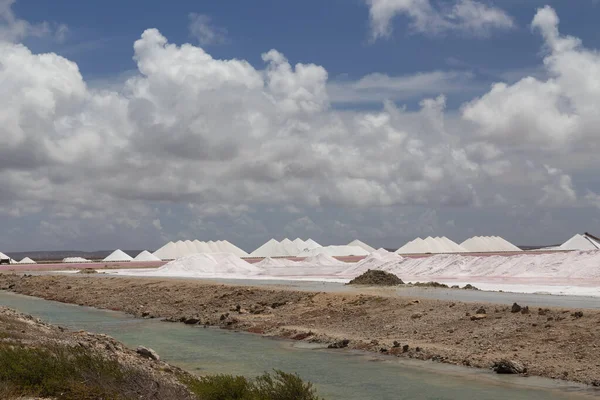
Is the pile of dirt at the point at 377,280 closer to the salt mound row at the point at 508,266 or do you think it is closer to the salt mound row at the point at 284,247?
the salt mound row at the point at 508,266

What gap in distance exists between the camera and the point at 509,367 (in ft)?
55.1

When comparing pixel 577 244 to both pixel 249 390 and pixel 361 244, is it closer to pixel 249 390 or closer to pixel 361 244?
pixel 361 244

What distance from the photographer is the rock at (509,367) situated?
16.8 meters

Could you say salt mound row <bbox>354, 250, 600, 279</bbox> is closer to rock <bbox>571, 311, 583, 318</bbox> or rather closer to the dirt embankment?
the dirt embankment

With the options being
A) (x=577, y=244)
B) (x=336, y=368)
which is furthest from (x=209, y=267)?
(x=336, y=368)

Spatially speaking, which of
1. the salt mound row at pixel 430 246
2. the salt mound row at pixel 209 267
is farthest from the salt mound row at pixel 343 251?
the salt mound row at pixel 209 267

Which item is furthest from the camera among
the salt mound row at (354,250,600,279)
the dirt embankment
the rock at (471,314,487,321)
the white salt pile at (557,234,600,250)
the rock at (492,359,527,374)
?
the white salt pile at (557,234,600,250)

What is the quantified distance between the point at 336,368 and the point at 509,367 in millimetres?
4562

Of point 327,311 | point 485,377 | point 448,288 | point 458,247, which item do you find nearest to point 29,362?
point 485,377

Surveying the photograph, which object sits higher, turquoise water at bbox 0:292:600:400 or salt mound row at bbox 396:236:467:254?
salt mound row at bbox 396:236:467:254

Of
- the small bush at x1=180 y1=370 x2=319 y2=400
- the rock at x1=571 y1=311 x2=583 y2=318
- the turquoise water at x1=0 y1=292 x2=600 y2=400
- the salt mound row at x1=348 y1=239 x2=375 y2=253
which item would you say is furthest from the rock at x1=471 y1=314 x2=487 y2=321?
the salt mound row at x1=348 y1=239 x2=375 y2=253

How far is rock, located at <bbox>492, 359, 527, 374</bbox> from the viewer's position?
16.8 metres

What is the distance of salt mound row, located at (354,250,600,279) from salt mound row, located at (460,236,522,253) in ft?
268

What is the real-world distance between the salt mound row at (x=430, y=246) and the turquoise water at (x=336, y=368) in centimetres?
9977
